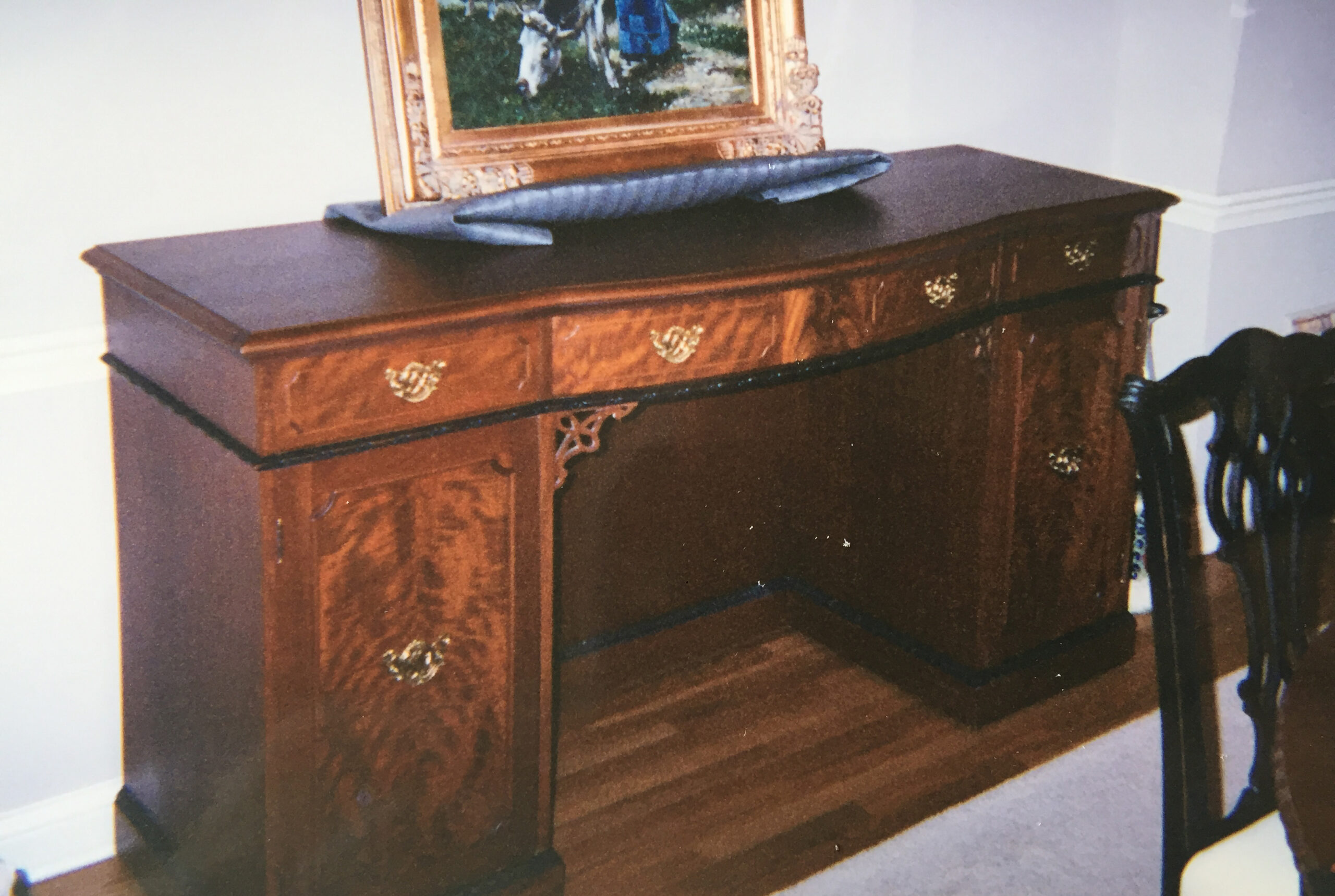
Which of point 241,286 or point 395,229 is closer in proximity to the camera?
point 241,286

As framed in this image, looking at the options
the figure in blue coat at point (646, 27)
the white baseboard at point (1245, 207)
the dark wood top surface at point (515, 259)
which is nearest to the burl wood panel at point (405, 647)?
the dark wood top surface at point (515, 259)

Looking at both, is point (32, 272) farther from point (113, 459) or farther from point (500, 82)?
point (500, 82)

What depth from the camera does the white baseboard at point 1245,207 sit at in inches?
119

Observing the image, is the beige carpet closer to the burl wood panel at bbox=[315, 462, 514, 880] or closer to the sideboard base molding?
the sideboard base molding

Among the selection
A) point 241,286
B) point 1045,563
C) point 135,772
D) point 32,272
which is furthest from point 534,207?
point 1045,563

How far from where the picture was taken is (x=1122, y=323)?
2410mm

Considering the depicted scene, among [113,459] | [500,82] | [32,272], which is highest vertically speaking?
[500,82]

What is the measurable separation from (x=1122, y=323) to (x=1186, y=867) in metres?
1.26

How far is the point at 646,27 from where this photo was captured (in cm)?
212

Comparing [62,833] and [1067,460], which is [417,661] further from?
[1067,460]

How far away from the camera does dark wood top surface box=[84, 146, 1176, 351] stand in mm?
1521

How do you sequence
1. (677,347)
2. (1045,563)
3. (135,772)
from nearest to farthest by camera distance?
1. (677,347)
2. (135,772)
3. (1045,563)

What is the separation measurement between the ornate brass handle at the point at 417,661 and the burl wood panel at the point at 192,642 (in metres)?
0.18

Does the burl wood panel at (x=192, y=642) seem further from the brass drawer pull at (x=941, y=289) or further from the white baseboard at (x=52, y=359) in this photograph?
the brass drawer pull at (x=941, y=289)
